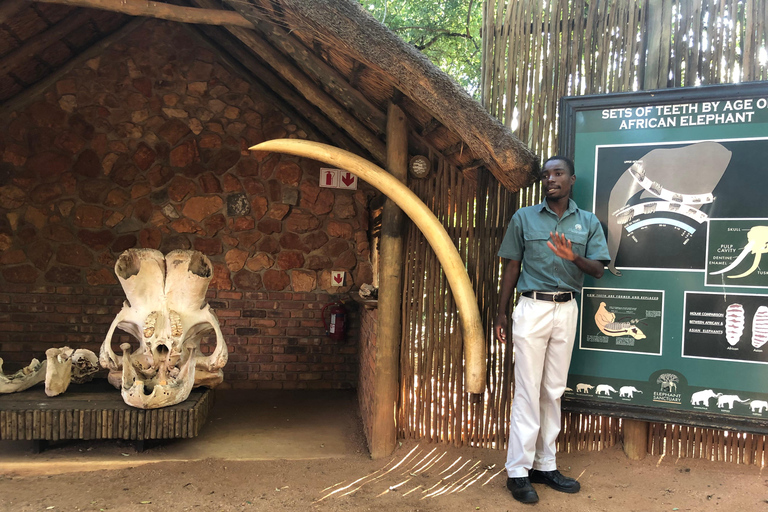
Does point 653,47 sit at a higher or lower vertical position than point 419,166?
higher

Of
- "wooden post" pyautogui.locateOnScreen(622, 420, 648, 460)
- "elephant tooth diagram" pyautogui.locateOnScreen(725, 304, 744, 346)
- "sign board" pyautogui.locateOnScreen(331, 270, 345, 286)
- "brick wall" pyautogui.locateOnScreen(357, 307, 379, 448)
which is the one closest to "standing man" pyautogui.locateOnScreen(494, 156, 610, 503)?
"wooden post" pyautogui.locateOnScreen(622, 420, 648, 460)

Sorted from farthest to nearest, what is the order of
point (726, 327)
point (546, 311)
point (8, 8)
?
point (8, 8) < point (726, 327) < point (546, 311)

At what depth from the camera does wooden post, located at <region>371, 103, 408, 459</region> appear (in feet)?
12.2

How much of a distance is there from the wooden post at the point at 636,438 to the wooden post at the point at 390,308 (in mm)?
1593

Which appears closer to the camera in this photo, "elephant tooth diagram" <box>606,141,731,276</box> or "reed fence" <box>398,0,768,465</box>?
"elephant tooth diagram" <box>606,141,731,276</box>

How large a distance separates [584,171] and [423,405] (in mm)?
1972

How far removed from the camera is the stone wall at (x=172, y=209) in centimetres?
536

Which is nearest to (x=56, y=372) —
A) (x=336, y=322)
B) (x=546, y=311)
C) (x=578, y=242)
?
(x=336, y=322)

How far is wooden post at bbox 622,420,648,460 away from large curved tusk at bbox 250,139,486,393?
3.49ft

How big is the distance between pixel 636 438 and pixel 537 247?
1539 millimetres

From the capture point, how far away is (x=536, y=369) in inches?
121

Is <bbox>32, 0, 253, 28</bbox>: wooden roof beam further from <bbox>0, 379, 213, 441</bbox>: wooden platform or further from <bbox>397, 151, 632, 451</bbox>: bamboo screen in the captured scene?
<bbox>0, 379, 213, 441</bbox>: wooden platform

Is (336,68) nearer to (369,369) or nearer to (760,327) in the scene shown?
(369,369)

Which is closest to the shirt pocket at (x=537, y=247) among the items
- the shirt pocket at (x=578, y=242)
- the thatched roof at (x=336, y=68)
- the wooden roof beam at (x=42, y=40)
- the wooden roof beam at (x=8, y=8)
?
the shirt pocket at (x=578, y=242)
